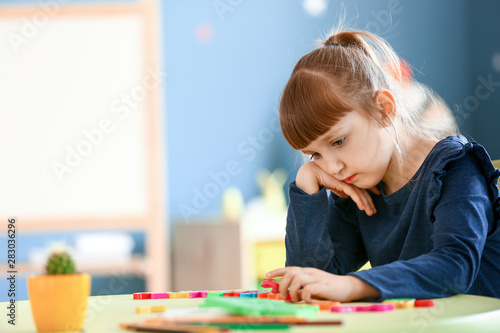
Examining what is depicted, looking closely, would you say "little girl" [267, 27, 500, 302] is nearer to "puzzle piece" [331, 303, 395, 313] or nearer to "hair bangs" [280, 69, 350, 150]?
"hair bangs" [280, 69, 350, 150]

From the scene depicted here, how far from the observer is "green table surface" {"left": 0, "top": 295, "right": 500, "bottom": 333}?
537 mm

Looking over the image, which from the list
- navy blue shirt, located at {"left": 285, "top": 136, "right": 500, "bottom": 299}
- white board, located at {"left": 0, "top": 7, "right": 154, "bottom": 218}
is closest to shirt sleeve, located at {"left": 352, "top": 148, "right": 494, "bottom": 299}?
navy blue shirt, located at {"left": 285, "top": 136, "right": 500, "bottom": 299}

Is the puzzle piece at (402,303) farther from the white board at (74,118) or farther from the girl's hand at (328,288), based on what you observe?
the white board at (74,118)

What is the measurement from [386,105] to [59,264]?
27.7 inches

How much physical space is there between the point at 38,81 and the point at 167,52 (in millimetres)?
824

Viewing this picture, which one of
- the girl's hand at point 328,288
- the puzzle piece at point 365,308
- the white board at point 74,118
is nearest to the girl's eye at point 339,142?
the girl's hand at point 328,288

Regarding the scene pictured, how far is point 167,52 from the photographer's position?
3750 millimetres

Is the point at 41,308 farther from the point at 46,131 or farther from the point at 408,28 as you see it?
the point at 408,28

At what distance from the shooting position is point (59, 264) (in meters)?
0.63

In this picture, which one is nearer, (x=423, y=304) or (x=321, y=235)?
(x=423, y=304)

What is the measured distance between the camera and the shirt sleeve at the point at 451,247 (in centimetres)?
77

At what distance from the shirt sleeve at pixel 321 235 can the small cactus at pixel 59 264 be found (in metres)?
0.59

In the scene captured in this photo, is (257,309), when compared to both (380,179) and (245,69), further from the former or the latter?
(245,69)

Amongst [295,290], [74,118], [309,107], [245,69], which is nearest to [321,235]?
[309,107]
